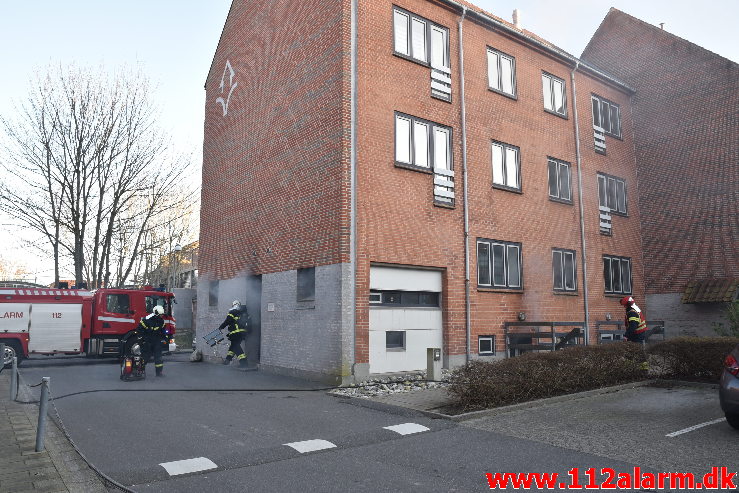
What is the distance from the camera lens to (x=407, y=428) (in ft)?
24.8

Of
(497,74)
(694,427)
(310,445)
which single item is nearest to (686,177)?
(497,74)

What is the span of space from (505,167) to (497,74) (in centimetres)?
286

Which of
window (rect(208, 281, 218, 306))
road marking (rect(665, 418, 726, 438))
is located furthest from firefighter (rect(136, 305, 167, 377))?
road marking (rect(665, 418, 726, 438))

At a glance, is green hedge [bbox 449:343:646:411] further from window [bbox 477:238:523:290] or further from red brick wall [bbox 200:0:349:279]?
red brick wall [bbox 200:0:349:279]

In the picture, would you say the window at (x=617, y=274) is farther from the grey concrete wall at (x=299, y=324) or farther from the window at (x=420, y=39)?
the grey concrete wall at (x=299, y=324)

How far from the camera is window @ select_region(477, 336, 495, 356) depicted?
14.9 metres

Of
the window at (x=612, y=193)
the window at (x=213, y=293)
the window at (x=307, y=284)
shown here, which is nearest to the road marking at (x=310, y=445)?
the window at (x=307, y=284)

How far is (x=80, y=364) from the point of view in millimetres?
17859

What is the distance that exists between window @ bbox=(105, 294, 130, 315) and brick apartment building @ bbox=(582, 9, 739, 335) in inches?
727

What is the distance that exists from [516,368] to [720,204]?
14835 millimetres

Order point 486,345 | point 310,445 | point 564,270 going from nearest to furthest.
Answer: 1. point 310,445
2. point 486,345
3. point 564,270

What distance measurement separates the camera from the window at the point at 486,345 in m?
14.9

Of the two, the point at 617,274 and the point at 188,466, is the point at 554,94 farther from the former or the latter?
the point at 188,466

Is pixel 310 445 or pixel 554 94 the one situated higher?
pixel 554 94
